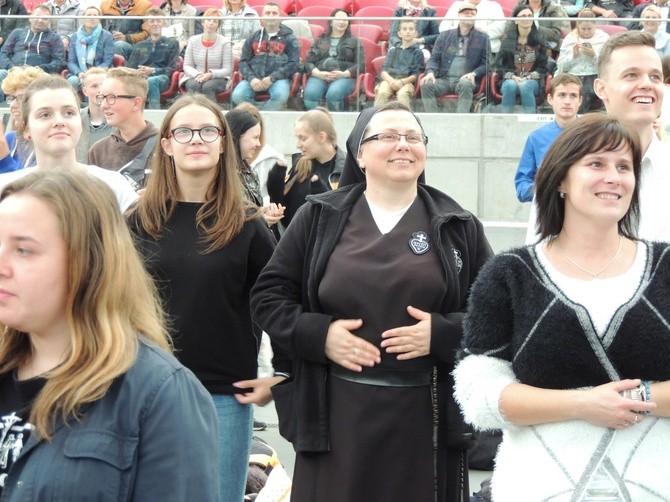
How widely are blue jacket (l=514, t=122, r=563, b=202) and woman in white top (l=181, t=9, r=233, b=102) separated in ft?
17.5

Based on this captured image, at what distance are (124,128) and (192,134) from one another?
2030 millimetres

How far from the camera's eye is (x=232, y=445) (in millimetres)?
3879

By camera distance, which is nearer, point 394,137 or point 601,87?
point 394,137

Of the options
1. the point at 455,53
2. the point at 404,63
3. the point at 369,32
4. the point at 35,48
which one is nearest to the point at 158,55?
the point at 35,48

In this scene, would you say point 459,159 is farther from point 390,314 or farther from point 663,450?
point 663,450

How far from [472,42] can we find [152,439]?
966 centimetres

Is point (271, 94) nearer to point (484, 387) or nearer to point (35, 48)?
point (35, 48)

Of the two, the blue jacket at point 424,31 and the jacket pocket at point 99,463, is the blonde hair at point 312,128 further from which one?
the jacket pocket at point 99,463

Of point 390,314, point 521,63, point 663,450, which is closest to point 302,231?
point 390,314

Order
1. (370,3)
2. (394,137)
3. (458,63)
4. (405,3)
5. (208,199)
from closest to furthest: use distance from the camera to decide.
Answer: (394,137) < (208,199) < (458,63) < (405,3) < (370,3)

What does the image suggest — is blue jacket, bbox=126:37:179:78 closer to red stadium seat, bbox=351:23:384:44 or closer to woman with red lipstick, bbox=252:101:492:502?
red stadium seat, bbox=351:23:384:44

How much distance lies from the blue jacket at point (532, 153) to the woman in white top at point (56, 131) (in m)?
3.43

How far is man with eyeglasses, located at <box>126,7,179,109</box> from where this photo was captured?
38.8ft

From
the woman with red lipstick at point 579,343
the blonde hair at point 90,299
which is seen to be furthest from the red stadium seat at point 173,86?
the blonde hair at point 90,299
